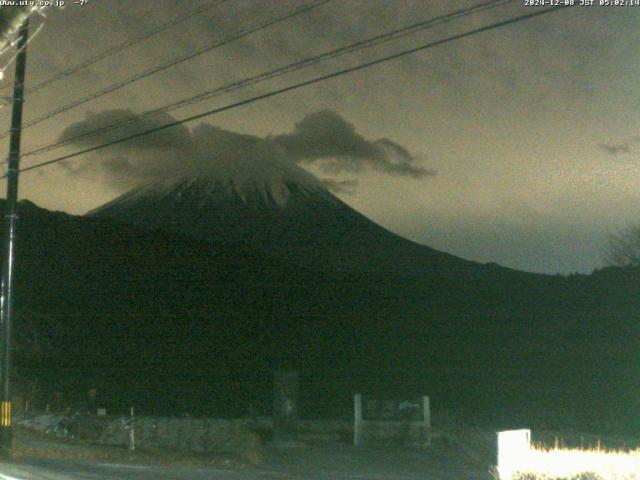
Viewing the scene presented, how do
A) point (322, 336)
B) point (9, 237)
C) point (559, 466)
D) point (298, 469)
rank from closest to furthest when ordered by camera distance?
point (559, 466) < point (298, 469) < point (9, 237) < point (322, 336)

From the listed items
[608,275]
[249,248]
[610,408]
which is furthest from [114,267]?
[610,408]

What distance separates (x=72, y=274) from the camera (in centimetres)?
9481

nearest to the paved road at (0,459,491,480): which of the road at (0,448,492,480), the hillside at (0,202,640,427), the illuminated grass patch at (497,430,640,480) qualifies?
the road at (0,448,492,480)

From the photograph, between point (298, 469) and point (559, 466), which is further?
point (298, 469)

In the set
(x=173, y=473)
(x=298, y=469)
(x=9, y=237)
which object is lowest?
(x=298, y=469)

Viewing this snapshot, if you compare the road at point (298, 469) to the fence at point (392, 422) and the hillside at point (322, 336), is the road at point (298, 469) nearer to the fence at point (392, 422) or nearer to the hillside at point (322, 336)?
the fence at point (392, 422)

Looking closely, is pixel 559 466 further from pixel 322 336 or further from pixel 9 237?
pixel 322 336

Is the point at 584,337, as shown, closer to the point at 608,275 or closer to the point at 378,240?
the point at 608,275

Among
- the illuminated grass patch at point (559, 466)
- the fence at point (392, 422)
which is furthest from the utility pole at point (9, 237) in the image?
the illuminated grass patch at point (559, 466)

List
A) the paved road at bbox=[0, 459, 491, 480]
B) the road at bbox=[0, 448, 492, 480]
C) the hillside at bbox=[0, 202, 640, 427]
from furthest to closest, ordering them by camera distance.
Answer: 1. the hillside at bbox=[0, 202, 640, 427]
2. the road at bbox=[0, 448, 492, 480]
3. the paved road at bbox=[0, 459, 491, 480]

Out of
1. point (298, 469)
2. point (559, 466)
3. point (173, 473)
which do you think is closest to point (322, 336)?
point (298, 469)

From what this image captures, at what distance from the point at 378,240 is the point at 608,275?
11953 centimetres

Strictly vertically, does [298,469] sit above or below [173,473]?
below

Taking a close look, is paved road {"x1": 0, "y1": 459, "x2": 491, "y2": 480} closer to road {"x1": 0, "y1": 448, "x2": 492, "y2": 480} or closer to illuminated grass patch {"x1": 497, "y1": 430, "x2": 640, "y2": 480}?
road {"x1": 0, "y1": 448, "x2": 492, "y2": 480}
